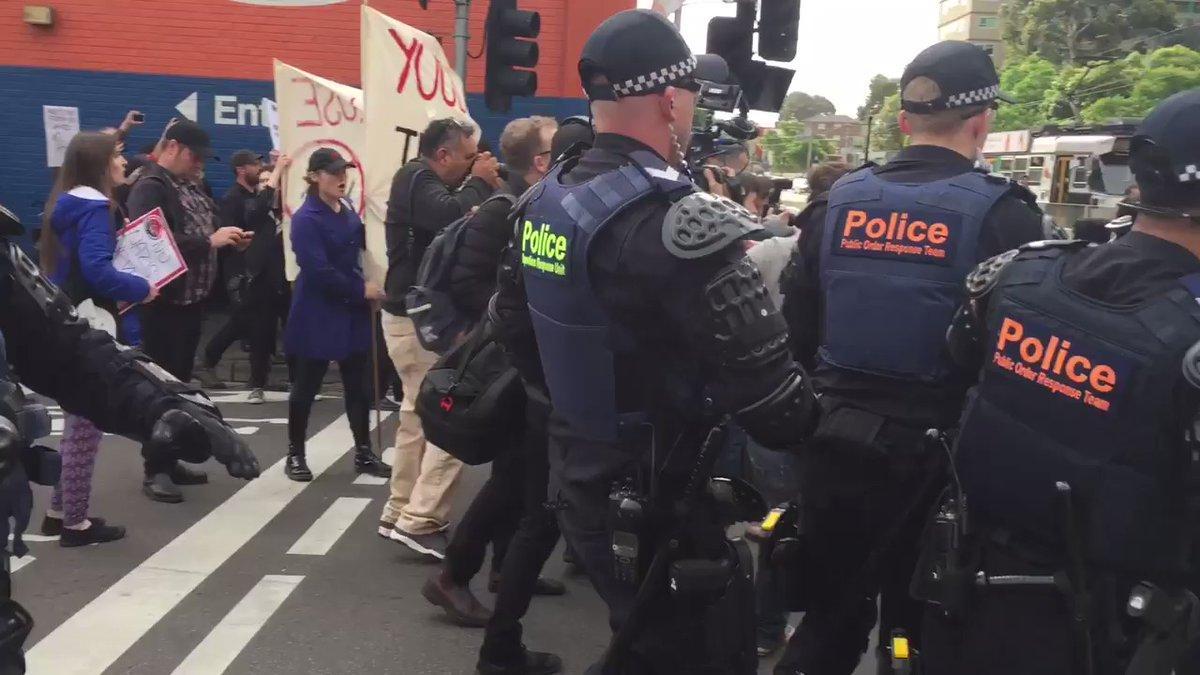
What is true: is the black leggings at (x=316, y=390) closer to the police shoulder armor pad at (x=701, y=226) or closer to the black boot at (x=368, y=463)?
the black boot at (x=368, y=463)

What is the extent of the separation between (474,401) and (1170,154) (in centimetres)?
212

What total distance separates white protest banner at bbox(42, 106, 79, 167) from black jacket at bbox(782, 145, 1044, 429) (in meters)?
9.53

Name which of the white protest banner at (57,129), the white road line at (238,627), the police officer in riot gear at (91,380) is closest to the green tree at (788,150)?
the white protest banner at (57,129)

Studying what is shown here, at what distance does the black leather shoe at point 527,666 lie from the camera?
4.14 m

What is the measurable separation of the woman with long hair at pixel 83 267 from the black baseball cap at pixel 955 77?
3.91 metres

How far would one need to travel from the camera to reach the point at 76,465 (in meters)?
5.56

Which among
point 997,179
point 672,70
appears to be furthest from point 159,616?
point 997,179

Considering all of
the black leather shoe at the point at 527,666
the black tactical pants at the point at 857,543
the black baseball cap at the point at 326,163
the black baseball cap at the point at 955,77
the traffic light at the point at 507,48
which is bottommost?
the black leather shoe at the point at 527,666

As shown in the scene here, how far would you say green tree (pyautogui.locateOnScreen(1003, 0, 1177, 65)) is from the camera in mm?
70688

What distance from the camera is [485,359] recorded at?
3.86 metres

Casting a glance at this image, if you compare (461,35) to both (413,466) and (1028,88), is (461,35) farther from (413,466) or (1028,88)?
(1028,88)

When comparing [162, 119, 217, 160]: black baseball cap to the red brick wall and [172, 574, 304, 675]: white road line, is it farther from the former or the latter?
the red brick wall

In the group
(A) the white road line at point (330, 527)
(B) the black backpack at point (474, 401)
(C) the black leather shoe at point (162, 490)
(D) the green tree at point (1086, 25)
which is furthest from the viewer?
(D) the green tree at point (1086, 25)

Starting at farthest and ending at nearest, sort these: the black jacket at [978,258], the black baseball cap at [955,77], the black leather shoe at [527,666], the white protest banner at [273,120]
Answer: the white protest banner at [273,120] → the black leather shoe at [527,666] → the black baseball cap at [955,77] → the black jacket at [978,258]
